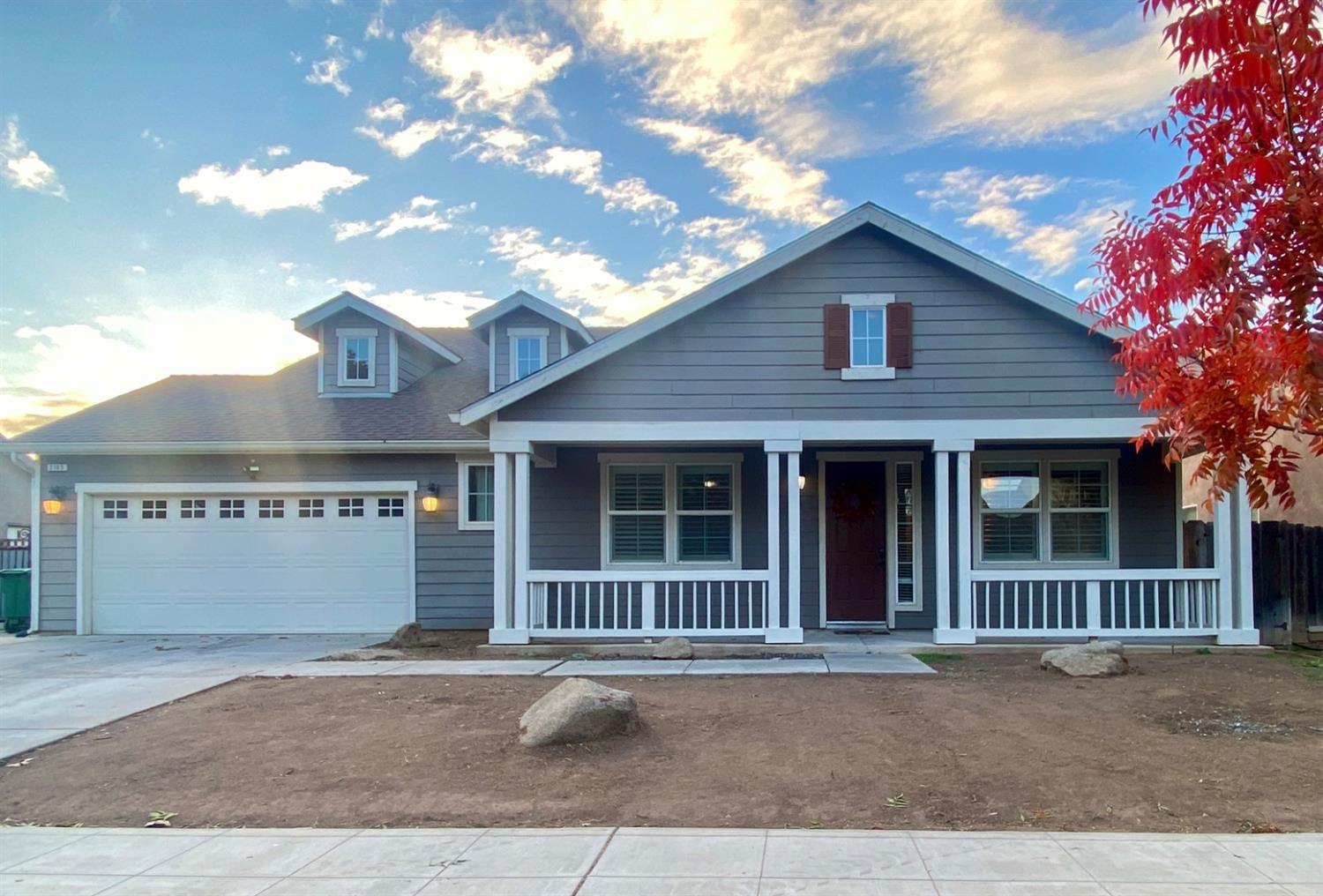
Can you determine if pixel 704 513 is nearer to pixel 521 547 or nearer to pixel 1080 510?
pixel 521 547

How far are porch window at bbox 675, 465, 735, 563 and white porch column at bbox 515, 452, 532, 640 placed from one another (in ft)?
7.33

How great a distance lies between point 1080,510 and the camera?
11.2 metres

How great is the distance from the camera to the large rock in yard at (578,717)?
19.6ft

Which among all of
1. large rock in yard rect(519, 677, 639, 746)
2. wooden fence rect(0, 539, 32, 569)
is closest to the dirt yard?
large rock in yard rect(519, 677, 639, 746)

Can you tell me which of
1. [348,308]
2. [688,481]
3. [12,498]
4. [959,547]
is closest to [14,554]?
[348,308]

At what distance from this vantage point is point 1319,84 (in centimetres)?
270

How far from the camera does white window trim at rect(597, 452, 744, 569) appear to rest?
37.9 ft

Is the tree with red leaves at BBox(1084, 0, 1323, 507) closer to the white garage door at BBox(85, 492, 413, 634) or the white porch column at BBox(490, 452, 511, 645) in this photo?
the white porch column at BBox(490, 452, 511, 645)

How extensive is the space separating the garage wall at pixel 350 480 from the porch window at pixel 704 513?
9.69 ft

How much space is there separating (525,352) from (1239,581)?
32.6 feet

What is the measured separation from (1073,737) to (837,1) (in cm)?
825

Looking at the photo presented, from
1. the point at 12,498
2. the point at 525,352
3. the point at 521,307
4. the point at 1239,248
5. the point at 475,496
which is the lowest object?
the point at 12,498

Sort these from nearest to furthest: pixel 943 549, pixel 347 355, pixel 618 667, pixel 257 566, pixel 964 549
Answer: pixel 618 667 < pixel 943 549 < pixel 964 549 < pixel 257 566 < pixel 347 355

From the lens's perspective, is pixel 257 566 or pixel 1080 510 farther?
pixel 257 566
